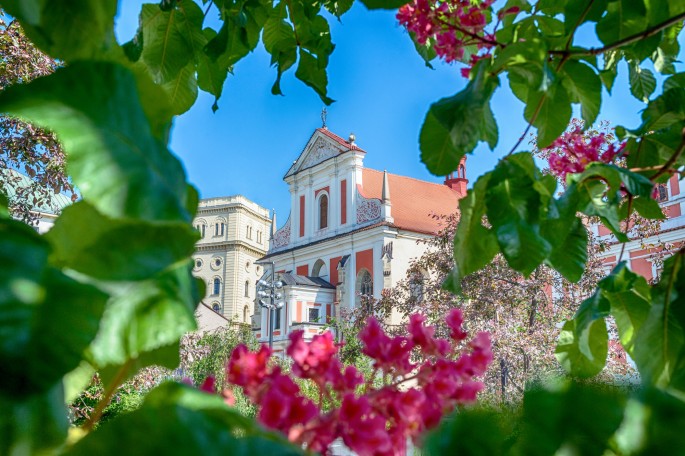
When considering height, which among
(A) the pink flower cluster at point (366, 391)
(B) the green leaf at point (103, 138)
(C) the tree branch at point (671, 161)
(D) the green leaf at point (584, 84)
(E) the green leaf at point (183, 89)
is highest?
(E) the green leaf at point (183, 89)

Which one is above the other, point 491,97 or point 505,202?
point 491,97

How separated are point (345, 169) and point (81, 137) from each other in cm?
2184

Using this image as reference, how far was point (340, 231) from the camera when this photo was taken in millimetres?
21516

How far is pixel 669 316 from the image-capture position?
2.27 feet

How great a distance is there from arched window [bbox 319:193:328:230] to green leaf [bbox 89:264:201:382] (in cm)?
2199

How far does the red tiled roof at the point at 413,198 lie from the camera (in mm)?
21422

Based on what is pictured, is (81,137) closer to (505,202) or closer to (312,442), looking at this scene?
(312,442)

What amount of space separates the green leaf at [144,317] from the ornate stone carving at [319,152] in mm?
22149

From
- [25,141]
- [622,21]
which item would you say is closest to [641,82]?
[622,21]

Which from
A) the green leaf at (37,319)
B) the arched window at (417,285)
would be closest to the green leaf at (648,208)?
the green leaf at (37,319)

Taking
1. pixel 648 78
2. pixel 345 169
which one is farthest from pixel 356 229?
pixel 648 78

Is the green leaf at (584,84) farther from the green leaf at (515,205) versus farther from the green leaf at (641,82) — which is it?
the green leaf at (641,82)

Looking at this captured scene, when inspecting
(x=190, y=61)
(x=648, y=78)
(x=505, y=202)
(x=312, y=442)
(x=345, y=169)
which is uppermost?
(x=345, y=169)

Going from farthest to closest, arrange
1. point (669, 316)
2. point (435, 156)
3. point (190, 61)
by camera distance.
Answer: point (190, 61) → point (435, 156) → point (669, 316)
